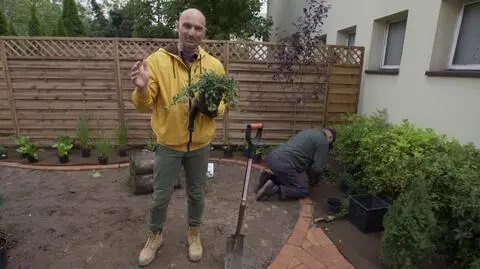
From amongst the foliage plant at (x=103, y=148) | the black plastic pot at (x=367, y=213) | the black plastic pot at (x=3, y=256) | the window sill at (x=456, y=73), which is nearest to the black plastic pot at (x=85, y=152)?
the foliage plant at (x=103, y=148)

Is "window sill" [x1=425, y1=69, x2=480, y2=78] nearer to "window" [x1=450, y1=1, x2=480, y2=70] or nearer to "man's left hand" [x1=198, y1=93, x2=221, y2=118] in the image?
"window" [x1=450, y1=1, x2=480, y2=70]

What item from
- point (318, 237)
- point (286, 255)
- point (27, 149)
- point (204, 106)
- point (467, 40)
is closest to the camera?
point (204, 106)

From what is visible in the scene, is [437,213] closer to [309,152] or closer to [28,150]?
[309,152]

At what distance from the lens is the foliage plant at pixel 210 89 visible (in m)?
1.93

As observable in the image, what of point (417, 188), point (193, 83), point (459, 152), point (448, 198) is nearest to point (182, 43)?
point (193, 83)

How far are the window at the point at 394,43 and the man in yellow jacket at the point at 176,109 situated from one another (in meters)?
3.49

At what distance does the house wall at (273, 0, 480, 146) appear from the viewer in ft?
10.0

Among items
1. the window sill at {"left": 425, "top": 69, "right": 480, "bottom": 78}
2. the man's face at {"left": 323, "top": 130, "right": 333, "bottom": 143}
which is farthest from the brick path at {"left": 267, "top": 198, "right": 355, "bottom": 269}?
the window sill at {"left": 425, "top": 69, "right": 480, "bottom": 78}

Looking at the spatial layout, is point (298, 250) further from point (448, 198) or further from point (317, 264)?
point (448, 198)

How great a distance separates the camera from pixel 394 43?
4.61 m

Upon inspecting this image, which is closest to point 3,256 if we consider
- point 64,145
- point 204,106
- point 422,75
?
point 204,106

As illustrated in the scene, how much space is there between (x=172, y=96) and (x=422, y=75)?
3.19m

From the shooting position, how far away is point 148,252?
245 centimetres

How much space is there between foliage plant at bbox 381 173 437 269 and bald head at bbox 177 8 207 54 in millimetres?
1930
